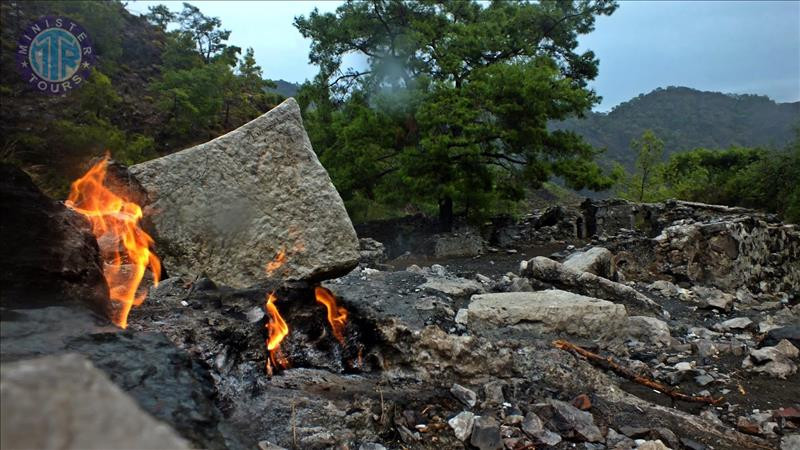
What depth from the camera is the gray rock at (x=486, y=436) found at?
2916mm

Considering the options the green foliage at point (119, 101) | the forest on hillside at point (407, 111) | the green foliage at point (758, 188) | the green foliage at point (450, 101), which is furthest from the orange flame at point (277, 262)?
the green foliage at point (758, 188)

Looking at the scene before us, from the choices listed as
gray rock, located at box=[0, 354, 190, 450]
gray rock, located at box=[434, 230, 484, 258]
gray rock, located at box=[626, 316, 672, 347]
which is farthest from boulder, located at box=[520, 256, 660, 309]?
gray rock, located at box=[434, 230, 484, 258]

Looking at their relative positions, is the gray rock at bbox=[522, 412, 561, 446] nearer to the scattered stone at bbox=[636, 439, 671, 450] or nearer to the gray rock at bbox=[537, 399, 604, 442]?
the gray rock at bbox=[537, 399, 604, 442]

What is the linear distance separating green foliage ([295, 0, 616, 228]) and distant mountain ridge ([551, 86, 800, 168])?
59.2 m

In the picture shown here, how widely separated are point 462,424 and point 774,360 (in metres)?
3.30

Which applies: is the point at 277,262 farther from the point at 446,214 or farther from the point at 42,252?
the point at 446,214

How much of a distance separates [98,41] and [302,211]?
901 inches

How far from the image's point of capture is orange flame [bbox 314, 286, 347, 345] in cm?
384

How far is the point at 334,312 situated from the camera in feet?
12.8

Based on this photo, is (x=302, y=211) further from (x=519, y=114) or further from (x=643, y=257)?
(x=519, y=114)

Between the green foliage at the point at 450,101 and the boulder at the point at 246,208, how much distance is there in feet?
31.6

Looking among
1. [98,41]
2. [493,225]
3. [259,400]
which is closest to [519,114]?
[493,225]

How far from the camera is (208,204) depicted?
368cm

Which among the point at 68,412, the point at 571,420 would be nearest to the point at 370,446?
the point at 571,420
